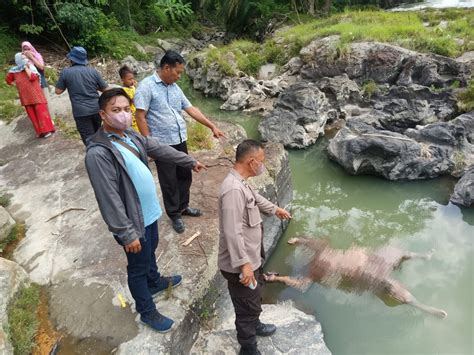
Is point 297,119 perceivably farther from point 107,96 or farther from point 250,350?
point 107,96

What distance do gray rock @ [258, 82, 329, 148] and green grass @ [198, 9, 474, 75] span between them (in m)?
3.10

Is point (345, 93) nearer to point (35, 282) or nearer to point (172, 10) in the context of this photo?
point (35, 282)

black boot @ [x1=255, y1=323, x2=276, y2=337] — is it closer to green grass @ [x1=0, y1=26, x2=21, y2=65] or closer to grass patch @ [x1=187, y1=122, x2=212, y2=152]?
grass patch @ [x1=187, y1=122, x2=212, y2=152]

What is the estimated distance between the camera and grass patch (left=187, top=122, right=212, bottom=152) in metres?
5.72

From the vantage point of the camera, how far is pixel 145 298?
247cm

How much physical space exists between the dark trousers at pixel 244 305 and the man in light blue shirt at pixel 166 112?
1.32 m

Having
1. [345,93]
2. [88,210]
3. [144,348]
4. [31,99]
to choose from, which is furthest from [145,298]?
[345,93]

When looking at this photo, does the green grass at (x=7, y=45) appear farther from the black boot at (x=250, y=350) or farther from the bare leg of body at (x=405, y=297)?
the bare leg of body at (x=405, y=297)

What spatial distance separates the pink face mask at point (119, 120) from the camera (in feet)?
6.64

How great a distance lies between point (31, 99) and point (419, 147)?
678 centimetres

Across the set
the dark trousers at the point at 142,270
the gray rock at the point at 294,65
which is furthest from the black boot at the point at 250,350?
the gray rock at the point at 294,65

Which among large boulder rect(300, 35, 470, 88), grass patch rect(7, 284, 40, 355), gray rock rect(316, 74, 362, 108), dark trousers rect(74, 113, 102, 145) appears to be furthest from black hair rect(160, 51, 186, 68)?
large boulder rect(300, 35, 470, 88)

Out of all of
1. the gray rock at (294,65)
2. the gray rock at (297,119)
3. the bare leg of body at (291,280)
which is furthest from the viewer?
the gray rock at (294,65)

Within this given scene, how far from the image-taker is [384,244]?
4652 mm
